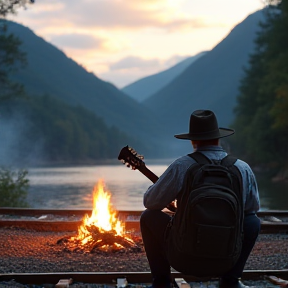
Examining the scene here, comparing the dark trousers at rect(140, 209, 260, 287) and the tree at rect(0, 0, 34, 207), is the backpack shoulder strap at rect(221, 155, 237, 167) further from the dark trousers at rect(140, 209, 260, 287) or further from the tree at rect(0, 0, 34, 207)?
the tree at rect(0, 0, 34, 207)

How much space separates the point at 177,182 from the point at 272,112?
34.8m

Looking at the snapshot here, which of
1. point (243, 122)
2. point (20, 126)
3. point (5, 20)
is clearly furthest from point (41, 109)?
point (5, 20)

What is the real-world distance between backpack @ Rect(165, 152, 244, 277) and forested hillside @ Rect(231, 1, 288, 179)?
33.5m

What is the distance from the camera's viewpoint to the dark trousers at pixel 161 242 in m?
4.30

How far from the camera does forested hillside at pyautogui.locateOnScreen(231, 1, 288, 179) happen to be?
38.6m

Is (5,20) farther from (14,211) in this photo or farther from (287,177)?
(287,177)

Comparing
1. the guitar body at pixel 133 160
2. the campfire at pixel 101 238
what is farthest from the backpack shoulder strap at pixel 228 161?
the campfire at pixel 101 238

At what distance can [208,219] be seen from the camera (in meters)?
3.89

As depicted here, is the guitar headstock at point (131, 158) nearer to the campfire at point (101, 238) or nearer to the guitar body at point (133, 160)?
the guitar body at point (133, 160)

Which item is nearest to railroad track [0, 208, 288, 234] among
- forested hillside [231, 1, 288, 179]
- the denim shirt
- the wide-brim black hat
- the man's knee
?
the man's knee

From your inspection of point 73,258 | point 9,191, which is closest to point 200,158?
point 73,258

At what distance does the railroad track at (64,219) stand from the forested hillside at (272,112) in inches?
1066

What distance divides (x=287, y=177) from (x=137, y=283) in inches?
1436

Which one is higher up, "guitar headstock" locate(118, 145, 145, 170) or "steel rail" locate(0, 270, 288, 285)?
"guitar headstock" locate(118, 145, 145, 170)
